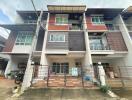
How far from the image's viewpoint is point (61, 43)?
12.1m

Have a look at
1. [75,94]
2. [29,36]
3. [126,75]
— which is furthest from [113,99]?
[29,36]

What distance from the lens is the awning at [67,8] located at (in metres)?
13.1

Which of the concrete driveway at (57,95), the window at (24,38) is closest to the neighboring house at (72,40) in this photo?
the window at (24,38)

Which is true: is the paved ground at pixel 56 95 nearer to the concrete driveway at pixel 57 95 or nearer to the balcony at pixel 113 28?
the concrete driveway at pixel 57 95

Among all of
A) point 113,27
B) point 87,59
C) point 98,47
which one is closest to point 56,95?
point 87,59

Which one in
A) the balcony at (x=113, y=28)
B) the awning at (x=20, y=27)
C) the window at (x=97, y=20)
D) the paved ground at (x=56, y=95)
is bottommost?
the paved ground at (x=56, y=95)

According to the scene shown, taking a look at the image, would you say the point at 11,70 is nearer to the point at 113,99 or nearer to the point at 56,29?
the point at 56,29

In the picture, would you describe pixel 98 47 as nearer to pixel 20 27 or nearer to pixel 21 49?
pixel 21 49

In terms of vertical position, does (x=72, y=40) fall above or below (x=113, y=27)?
below

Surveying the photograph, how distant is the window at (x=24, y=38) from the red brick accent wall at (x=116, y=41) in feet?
33.7

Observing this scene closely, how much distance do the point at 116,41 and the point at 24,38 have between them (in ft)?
39.6

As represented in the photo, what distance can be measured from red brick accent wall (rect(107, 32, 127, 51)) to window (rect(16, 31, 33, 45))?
10.3 metres

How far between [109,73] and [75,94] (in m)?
8.70

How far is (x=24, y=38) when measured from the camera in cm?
1362
